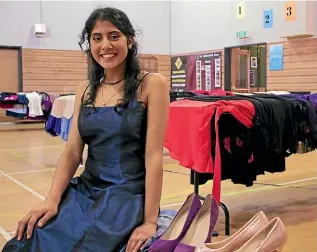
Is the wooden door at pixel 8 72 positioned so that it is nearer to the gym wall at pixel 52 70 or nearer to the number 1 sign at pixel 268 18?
the gym wall at pixel 52 70

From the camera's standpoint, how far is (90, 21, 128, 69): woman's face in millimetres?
1561

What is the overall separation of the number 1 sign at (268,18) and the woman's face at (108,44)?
917 centimetres

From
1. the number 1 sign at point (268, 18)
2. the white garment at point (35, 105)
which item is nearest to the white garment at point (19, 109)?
the white garment at point (35, 105)

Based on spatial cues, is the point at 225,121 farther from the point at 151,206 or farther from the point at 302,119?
the point at 151,206

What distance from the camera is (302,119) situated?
315 cm

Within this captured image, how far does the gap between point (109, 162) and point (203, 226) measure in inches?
15.1

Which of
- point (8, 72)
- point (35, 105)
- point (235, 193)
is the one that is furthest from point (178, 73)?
Result: point (235, 193)

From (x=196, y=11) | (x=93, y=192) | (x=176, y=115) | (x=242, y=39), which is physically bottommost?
(x=93, y=192)

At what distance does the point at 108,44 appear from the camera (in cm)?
156

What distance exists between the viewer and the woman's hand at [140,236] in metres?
1.37

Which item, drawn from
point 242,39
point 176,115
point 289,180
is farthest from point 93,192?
point 242,39

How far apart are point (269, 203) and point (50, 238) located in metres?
2.47

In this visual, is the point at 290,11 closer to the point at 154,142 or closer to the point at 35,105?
the point at 35,105

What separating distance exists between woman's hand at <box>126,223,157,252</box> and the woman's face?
1.83ft
